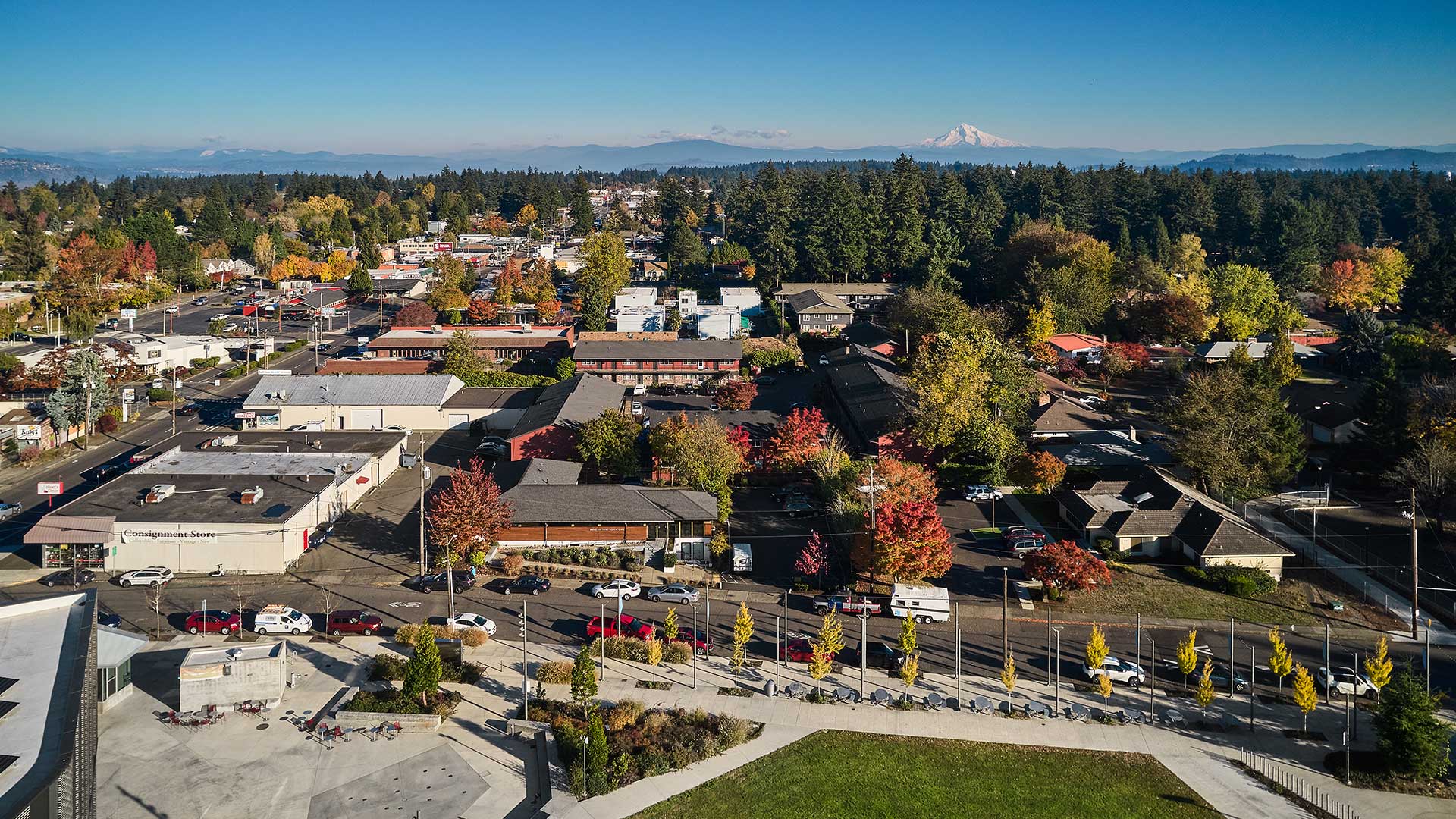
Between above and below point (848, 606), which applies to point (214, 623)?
above

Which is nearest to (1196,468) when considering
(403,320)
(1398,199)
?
(403,320)

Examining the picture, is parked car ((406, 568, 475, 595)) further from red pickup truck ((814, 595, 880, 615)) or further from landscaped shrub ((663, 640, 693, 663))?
red pickup truck ((814, 595, 880, 615))

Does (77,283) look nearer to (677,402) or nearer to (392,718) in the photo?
(677,402)

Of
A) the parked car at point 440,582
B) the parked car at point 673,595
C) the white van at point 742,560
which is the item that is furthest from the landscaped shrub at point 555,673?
the white van at point 742,560

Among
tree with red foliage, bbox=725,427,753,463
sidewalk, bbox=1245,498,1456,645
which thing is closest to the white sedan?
tree with red foliage, bbox=725,427,753,463

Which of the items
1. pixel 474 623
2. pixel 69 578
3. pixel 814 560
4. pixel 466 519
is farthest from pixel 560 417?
pixel 69 578

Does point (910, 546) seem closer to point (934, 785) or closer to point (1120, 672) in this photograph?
point (1120, 672)
